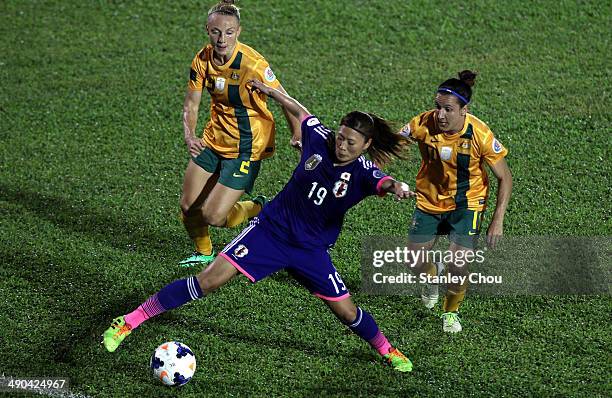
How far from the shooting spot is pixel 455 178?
8.84 metres

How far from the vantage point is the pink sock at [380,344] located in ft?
Result: 27.6

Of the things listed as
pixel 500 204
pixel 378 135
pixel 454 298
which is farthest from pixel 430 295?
pixel 378 135

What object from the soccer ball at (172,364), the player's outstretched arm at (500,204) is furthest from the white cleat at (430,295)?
the soccer ball at (172,364)

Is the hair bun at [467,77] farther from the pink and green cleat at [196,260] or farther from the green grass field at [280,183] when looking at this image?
the pink and green cleat at [196,260]

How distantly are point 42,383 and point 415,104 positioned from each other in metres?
6.85

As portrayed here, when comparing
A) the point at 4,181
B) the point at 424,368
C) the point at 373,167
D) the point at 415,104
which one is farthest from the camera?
the point at 415,104

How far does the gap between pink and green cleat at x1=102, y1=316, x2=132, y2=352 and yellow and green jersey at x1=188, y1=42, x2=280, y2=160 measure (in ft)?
7.36

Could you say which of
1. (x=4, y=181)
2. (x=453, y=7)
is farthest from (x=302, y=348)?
(x=453, y=7)

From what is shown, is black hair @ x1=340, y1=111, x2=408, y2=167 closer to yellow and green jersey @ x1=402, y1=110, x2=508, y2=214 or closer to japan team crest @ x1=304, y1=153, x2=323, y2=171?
japan team crest @ x1=304, y1=153, x2=323, y2=171

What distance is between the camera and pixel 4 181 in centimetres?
1193

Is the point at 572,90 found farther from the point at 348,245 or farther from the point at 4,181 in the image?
the point at 4,181

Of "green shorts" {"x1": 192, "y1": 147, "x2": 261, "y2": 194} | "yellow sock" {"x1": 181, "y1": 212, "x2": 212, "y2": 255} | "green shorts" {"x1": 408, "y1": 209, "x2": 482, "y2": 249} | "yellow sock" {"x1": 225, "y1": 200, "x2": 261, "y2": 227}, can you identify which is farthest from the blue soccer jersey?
"yellow sock" {"x1": 225, "y1": 200, "x2": 261, "y2": 227}

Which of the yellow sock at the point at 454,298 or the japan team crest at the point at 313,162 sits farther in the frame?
the yellow sock at the point at 454,298

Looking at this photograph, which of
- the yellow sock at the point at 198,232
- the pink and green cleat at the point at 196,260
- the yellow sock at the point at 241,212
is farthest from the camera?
the yellow sock at the point at 241,212
